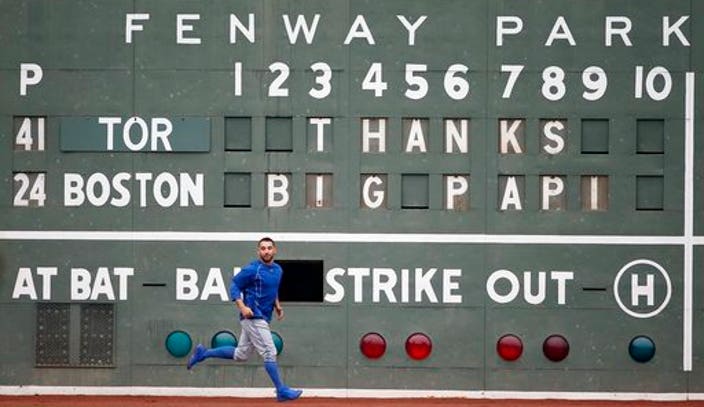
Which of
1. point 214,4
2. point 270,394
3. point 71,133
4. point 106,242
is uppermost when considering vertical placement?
point 214,4

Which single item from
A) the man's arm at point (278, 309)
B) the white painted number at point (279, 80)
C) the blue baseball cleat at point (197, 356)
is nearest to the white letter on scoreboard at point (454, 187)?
the white painted number at point (279, 80)

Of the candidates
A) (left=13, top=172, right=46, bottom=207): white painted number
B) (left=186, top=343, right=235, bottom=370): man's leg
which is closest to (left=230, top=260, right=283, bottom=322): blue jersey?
(left=186, top=343, right=235, bottom=370): man's leg

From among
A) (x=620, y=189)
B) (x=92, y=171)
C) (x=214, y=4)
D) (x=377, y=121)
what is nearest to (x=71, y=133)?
(x=92, y=171)

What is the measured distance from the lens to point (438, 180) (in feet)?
51.0

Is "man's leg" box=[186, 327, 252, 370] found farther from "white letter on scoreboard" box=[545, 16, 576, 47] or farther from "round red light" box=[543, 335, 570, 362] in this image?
"white letter on scoreboard" box=[545, 16, 576, 47]

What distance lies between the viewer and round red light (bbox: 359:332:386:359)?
15.5 meters

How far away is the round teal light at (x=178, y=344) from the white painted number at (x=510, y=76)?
3.68 meters

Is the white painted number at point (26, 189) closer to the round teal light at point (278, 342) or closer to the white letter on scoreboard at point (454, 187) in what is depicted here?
the round teal light at point (278, 342)

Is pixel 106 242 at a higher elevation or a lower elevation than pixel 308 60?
lower

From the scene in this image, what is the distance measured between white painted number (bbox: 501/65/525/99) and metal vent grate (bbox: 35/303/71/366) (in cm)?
453

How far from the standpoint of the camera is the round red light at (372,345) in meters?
15.5

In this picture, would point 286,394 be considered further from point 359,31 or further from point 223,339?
point 359,31

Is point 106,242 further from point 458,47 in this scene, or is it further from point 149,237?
point 458,47

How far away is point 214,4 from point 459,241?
10.3 feet
